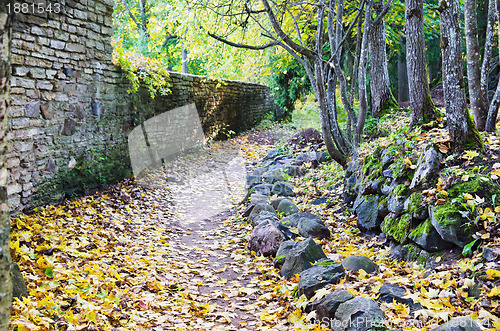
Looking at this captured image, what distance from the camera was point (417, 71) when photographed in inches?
203

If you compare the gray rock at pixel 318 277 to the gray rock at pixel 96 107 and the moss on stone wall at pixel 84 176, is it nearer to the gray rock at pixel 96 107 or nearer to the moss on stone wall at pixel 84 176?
the moss on stone wall at pixel 84 176

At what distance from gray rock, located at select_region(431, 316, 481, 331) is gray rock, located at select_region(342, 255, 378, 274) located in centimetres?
130

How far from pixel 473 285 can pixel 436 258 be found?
0.66 metres

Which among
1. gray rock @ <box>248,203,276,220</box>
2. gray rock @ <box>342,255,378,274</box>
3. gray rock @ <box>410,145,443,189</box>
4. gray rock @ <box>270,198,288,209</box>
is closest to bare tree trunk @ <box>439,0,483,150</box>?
gray rock @ <box>410,145,443,189</box>

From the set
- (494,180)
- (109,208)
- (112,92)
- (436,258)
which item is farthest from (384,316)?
(112,92)

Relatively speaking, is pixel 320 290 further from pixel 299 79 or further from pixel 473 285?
pixel 299 79

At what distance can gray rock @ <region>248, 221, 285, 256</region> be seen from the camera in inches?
176

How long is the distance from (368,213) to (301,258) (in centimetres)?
146

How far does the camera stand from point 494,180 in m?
3.26

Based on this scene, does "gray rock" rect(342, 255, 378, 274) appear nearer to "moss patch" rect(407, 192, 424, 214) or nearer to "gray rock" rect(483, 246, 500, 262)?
"moss patch" rect(407, 192, 424, 214)

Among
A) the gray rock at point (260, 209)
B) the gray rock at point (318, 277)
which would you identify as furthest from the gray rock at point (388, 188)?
the gray rock at point (260, 209)

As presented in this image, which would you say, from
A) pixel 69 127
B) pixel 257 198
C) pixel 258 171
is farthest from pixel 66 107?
pixel 258 171

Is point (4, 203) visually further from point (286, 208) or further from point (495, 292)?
point (286, 208)

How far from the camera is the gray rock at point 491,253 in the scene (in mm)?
2673
